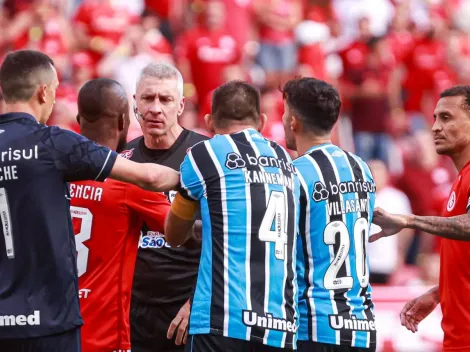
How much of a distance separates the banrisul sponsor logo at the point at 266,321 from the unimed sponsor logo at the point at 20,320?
1076 millimetres

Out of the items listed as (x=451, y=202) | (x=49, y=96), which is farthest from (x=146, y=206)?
(x=451, y=202)

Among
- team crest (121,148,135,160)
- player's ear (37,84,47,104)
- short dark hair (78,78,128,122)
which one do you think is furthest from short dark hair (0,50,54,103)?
team crest (121,148,135,160)

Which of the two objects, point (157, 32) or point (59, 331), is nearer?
point (59, 331)

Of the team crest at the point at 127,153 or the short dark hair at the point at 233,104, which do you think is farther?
the team crest at the point at 127,153

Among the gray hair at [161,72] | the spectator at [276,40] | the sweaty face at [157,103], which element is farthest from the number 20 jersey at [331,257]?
the spectator at [276,40]

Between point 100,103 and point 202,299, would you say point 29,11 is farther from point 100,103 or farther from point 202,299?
point 202,299

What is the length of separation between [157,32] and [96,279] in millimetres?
9064

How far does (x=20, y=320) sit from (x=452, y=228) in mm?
2546

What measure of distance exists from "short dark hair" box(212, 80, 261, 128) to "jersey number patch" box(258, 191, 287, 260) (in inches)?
20.5

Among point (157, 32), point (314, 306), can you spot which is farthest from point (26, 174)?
point (157, 32)

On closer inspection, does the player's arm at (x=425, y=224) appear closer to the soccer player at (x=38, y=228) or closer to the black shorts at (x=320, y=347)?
the black shorts at (x=320, y=347)

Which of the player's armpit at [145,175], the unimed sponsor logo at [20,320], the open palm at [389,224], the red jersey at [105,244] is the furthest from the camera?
the red jersey at [105,244]

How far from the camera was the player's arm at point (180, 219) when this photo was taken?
5578mm

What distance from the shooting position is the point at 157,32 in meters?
14.7
